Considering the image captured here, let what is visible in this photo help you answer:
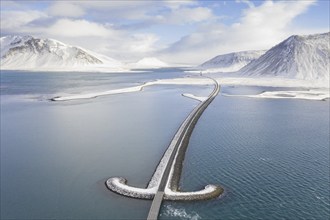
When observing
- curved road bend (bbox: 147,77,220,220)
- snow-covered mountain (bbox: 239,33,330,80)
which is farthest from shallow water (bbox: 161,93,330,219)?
snow-covered mountain (bbox: 239,33,330,80)

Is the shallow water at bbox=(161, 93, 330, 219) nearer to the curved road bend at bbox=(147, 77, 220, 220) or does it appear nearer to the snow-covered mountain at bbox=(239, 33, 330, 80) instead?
the curved road bend at bbox=(147, 77, 220, 220)

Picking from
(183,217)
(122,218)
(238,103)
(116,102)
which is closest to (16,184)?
(122,218)

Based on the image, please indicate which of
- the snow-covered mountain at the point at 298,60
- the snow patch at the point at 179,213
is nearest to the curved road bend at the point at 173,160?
the snow patch at the point at 179,213

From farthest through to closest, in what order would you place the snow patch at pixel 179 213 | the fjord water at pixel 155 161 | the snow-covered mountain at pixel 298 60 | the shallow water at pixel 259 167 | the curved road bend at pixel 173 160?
1. the snow-covered mountain at pixel 298 60
2. the fjord water at pixel 155 161
3. the shallow water at pixel 259 167
4. the curved road bend at pixel 173 160
5. the snow patch at pixel 179 213

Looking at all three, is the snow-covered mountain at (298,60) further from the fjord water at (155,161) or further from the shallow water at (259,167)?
the shallow water at (259,167)

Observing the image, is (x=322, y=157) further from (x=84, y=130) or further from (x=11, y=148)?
(x=11, y=148)

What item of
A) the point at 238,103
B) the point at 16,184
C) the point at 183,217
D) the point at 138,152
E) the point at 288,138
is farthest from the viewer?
the point at 238,103

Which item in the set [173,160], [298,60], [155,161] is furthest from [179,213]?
[298,60]
